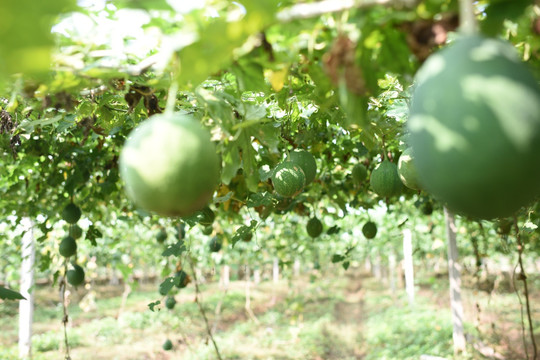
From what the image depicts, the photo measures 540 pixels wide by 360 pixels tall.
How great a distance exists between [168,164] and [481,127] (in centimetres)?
84

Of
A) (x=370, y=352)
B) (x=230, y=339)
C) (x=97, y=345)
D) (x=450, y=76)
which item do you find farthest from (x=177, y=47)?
(x=97, y=345)

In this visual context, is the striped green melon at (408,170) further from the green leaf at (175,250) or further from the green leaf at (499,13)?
the green leaf at (175,250)

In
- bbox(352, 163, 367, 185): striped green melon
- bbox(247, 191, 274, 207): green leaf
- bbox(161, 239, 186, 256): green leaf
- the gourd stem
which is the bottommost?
bbox(161, 239, 186, 256): green leaf

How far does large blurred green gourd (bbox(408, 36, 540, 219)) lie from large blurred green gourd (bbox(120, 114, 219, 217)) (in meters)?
0.66

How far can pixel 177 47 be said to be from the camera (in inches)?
48.7

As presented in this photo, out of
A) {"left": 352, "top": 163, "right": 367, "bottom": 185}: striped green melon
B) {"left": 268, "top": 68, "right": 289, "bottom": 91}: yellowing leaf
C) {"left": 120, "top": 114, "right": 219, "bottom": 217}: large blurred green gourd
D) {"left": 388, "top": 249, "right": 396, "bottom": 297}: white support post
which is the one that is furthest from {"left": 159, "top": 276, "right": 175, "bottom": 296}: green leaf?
{"left": 388, "top": 249, "right": 396, "bottom": 297}: white support post

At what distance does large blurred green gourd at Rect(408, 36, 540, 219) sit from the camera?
0.96m

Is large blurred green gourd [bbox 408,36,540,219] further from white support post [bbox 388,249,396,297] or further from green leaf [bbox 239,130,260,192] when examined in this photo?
white support post [bbox 388,249,396,297]

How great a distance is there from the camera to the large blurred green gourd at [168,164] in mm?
1217

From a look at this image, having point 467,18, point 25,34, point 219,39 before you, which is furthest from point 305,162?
point 25,34

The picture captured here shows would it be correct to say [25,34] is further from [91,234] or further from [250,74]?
[91,234]

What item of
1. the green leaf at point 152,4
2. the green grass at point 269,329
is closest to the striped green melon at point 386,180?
the green leaf at point 152,4

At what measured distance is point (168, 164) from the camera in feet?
3.97

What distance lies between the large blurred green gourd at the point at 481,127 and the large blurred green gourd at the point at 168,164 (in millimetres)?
661
